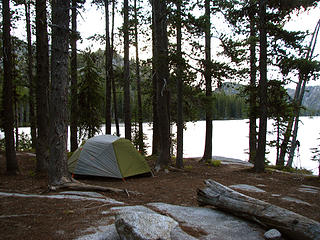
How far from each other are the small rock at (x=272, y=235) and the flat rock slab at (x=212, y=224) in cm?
11

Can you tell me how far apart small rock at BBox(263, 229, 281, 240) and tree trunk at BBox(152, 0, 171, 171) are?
6.31m

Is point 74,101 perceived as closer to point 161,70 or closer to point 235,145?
point 161,70

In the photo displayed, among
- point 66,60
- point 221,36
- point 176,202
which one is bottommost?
point 176,202

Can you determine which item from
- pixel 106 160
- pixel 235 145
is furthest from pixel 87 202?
pixel 235 145

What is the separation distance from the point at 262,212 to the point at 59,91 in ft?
17.2

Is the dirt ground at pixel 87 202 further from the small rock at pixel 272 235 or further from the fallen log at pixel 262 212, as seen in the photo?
the small rock at pixel 272 235

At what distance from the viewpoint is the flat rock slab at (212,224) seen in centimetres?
375

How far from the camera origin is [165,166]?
10.1m

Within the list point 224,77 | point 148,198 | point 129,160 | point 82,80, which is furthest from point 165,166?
point 82,80

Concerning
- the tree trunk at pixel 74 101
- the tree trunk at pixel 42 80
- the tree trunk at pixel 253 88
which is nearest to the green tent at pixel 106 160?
Answer: the tree trunk at pixel 42 80

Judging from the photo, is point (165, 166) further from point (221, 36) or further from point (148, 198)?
point (221, 36)

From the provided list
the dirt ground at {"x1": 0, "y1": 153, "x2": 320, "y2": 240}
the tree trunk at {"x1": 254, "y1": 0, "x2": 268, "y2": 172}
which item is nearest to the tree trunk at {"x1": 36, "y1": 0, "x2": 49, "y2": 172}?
the dirt ground at {"x1": 0, "y1": 153, "x2": 320, "y2": 240}

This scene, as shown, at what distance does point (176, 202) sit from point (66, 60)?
4.60 m

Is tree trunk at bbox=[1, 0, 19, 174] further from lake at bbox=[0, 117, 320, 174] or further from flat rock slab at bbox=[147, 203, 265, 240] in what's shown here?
lake at bbox=[0, 117, 320, 174]
